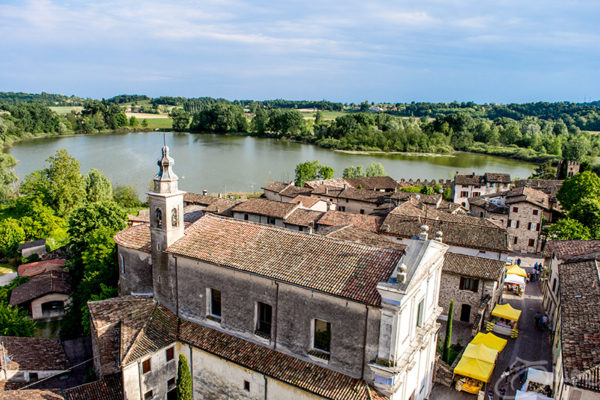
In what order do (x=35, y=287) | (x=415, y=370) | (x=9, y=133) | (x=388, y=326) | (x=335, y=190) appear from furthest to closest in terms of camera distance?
(x=9, y=133) → (x=335, y=190) → (x=35, y=287) → (x=415, y=370) → (x=388, y=326)

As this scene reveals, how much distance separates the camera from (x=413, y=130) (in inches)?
5241

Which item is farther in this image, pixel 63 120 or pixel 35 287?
pixel 63 120

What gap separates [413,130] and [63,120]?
114836 mm

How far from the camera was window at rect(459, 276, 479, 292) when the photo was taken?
25953mm

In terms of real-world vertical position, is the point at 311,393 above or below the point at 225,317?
below

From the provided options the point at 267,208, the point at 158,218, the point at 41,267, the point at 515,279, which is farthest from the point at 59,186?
the point at 515,279

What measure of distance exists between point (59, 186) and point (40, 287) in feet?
77.5

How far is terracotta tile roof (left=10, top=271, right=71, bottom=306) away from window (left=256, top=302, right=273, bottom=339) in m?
18.8

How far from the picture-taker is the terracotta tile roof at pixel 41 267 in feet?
106

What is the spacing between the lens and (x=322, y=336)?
15.3 m

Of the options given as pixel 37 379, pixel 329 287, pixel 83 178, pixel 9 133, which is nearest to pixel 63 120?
pixel 9 133

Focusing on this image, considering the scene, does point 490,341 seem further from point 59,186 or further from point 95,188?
point 59,186

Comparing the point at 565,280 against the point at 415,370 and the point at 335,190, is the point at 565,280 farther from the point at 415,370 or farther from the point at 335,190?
the point at 335,190

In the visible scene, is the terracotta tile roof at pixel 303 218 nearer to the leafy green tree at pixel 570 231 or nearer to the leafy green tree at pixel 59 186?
the leafy green tree at pixel 570 231
